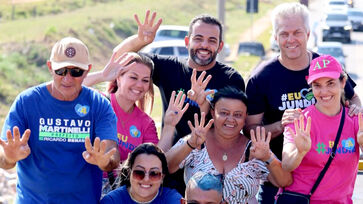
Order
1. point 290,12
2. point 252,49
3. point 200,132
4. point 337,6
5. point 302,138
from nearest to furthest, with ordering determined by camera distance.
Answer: point 302,138, point 200,132, point 290,12, point 252,49, point 337,6

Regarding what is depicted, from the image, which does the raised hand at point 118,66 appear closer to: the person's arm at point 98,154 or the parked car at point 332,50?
the person's arm at point 98,154

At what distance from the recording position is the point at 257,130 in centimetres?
481

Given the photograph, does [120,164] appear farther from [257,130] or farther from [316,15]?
[316,15]

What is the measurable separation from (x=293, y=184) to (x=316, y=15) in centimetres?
4955

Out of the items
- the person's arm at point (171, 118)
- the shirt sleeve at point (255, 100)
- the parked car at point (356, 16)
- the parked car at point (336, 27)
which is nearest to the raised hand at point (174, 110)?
the person's arm at point (171, 118)

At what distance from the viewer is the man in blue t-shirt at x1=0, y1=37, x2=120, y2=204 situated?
4594mm

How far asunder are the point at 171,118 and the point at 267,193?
999 mm

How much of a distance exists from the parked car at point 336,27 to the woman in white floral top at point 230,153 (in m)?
36.2

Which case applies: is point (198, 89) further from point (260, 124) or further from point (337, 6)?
point (337, 6)

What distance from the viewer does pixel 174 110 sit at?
208 inches

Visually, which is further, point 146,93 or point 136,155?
point 146,93

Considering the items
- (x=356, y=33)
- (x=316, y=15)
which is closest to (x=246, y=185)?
(x=356, y=33)

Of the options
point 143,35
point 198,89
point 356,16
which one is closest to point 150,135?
point 198,89

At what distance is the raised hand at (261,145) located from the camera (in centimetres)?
480
